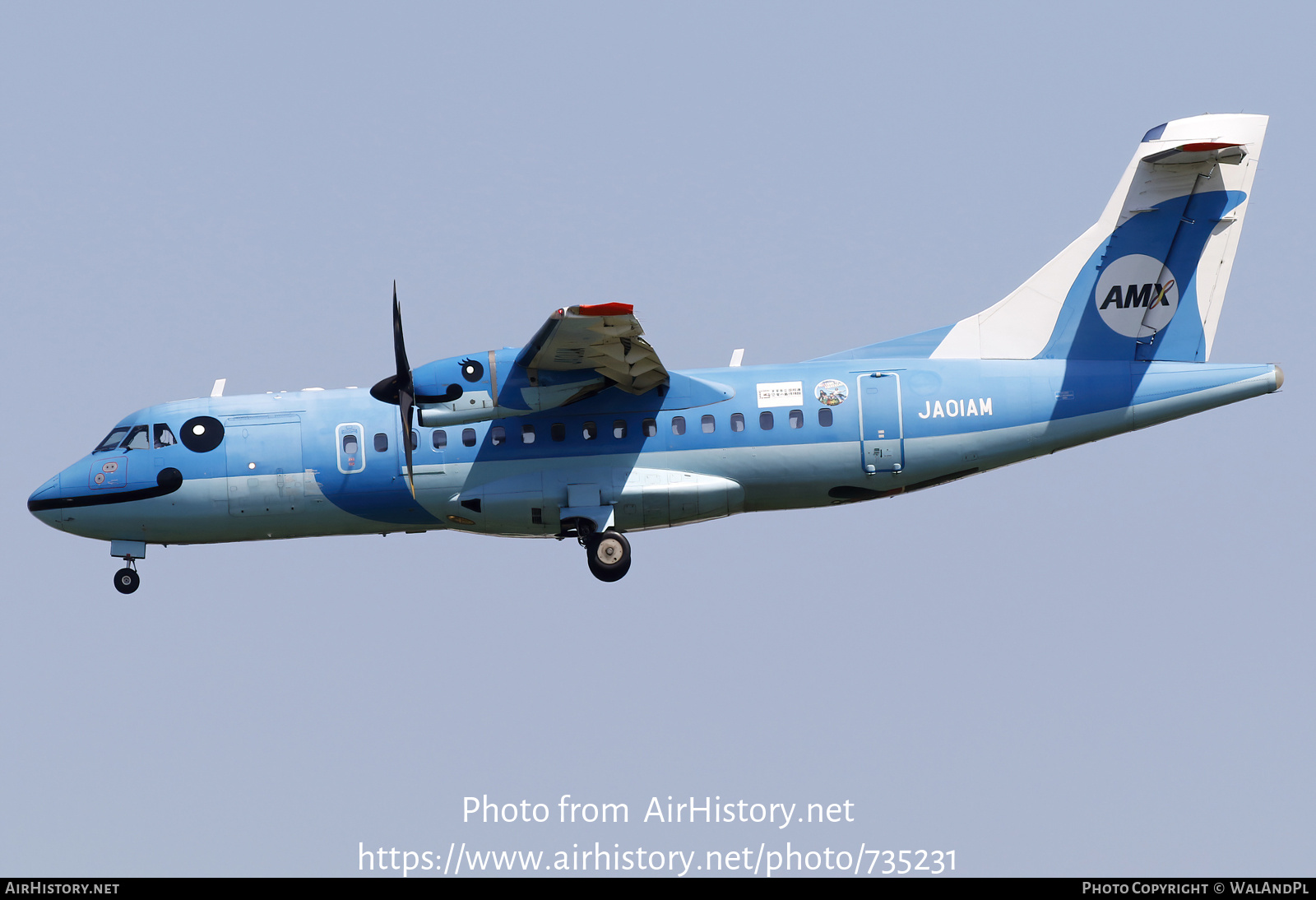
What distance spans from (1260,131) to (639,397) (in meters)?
10.4

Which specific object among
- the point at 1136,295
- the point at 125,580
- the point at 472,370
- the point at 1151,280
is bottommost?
the point at 125,580

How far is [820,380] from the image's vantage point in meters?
23.9

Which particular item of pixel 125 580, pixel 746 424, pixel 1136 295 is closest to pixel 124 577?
pixel 125 580

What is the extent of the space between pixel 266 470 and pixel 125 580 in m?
3.11

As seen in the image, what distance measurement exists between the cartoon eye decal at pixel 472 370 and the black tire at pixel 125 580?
7.04 metres

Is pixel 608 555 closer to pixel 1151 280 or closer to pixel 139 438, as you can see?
pixel 139 438

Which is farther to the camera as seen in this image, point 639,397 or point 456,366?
point 639,397

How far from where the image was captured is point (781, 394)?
78.2 feet

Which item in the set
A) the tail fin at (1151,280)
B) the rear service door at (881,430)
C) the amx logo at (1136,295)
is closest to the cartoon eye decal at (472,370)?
the rear service door at (881,430)

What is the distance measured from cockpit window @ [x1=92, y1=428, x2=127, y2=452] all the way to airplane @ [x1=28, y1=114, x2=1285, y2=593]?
0.12 m
